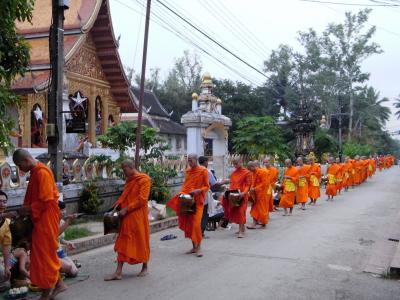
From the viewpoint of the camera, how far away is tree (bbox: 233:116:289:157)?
70.5 ft

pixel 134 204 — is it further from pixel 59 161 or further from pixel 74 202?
pixel 74 202

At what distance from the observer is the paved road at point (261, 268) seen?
5855 mm

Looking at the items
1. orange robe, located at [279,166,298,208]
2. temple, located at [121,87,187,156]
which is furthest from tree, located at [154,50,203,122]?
orange robe, located at [279,166,298,208]

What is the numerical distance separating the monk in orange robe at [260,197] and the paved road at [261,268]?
0.33 metres

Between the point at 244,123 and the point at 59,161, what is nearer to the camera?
the point at 59,161

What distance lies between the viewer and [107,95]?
20.5m

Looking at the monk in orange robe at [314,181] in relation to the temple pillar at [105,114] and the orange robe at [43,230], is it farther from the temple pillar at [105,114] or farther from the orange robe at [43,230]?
the orange robe at [43,230]

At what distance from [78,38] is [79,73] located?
1.36 meters

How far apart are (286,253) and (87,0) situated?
1412cm

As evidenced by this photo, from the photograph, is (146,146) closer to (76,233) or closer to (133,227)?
(76,233)

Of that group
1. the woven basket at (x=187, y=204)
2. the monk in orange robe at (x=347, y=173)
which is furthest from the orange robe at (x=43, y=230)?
the monk in orange robe at (x=347, y=173)

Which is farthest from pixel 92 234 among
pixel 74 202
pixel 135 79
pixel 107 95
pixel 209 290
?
pixel 135 79

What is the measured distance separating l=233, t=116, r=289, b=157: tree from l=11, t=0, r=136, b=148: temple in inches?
204

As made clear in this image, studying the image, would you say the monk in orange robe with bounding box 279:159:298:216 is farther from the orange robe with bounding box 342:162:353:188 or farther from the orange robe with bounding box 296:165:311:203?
the orange robe with bounding box 342:162:353:188
